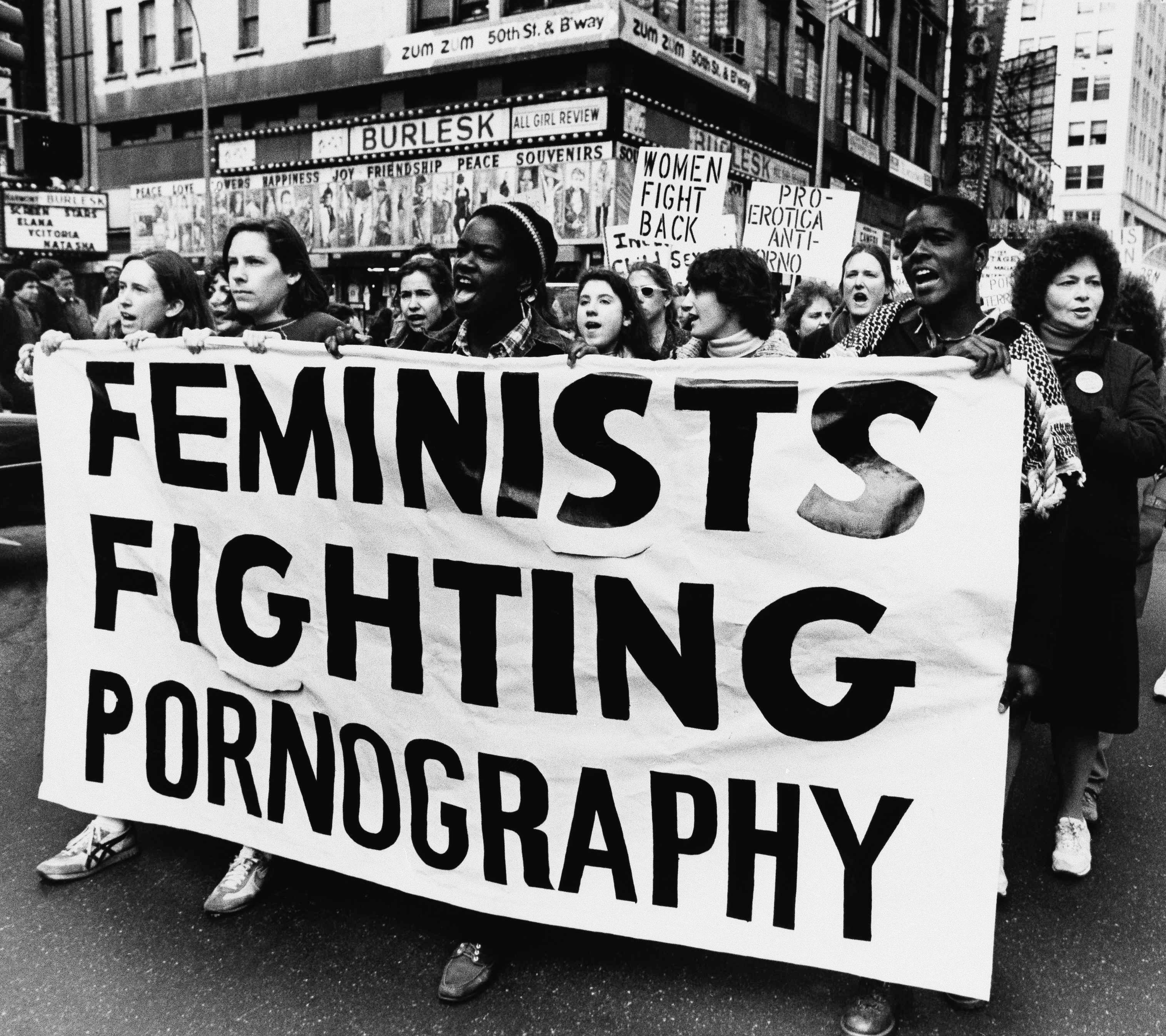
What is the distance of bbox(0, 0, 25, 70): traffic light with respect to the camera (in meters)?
7.71

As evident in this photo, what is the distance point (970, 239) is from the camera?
308 cm

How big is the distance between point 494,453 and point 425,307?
280cm

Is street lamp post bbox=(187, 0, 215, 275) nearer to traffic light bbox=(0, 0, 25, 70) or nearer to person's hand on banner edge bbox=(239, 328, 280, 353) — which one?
traffic light bbox=(0, 0, 25, 70)

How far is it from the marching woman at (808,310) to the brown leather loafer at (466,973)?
516cm

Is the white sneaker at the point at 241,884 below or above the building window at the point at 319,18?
below

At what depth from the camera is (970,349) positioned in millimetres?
2459

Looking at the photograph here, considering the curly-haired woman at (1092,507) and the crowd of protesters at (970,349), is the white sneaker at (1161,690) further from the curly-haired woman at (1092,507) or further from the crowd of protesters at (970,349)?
the curly-haired woman at (1092,507)

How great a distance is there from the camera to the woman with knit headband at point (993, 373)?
8.43 feet

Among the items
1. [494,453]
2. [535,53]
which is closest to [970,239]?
[494,453]

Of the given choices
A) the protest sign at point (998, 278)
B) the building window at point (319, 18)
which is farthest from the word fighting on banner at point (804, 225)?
the building window at point (319, 18)

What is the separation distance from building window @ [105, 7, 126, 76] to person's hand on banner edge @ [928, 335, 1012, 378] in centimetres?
3681

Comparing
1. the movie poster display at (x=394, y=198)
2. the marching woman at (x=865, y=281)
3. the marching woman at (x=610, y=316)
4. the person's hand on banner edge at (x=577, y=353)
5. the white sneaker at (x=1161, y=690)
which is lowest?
the white sneaker at (x=1161, y=690)

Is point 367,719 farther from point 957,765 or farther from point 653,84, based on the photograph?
point 653,84

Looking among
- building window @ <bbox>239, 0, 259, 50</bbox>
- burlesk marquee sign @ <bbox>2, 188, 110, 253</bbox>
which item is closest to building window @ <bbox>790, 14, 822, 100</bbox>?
building window @ <bbox>239, 0, 259, 50</bbox>
